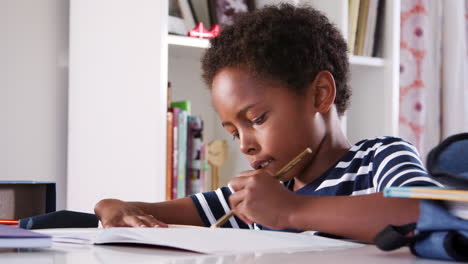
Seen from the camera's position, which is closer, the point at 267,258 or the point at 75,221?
the point at 267,258

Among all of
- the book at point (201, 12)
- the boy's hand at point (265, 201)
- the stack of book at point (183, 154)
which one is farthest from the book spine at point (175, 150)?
the boy's hand at point (265, 201)

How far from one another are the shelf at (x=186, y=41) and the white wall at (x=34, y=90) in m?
0.44

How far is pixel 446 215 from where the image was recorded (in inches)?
22.9

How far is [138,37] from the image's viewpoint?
1.87 metres

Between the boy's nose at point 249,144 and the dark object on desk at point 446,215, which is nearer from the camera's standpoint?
the dark object on desk at point 446,215

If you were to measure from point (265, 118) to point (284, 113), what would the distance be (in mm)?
39

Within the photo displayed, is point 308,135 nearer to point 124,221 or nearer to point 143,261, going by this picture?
point 124,221

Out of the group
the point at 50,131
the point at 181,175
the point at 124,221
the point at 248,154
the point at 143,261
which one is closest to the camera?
the point at 143,261

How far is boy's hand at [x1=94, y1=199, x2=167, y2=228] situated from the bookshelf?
574 millimetres

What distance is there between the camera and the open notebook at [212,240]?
26.5 inches

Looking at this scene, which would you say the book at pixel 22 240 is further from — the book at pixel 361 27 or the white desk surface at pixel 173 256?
the book at pixel 361 27

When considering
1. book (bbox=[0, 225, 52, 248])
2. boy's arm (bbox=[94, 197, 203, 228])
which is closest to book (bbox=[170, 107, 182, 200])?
boy's arm (bbox=[94, 197, 203, 228])

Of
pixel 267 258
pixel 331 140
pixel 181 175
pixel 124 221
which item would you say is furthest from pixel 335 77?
pixel 267 258

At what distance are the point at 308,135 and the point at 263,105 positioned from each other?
108 millimetres
